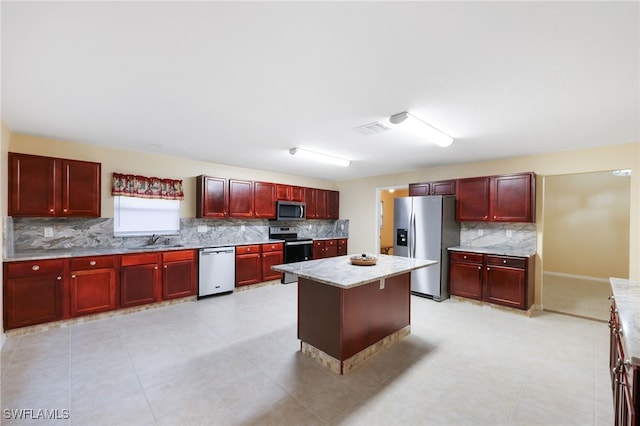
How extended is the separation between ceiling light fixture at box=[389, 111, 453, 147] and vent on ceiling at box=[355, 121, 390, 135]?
21 cm

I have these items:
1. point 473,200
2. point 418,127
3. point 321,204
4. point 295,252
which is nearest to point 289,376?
point 418,127

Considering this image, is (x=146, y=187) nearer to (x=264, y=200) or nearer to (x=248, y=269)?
(x=264, y=200)

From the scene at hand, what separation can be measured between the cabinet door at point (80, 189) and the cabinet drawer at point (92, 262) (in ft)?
2.00

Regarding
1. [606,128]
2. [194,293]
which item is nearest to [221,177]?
[194,293]

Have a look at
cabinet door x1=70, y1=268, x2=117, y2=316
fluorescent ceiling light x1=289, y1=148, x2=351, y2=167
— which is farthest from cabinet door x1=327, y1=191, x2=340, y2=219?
cabinet door x1=70, y1=268, x2=117, y2=316

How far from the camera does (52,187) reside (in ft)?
11.3

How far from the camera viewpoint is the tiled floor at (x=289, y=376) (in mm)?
1903

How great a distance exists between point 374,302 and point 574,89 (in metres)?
2.41

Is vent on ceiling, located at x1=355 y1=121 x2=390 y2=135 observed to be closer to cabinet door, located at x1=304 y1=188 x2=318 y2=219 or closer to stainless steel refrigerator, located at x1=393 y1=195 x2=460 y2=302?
stainless steel refrigerator, located at x1=393 y1=195 x2=460 y2=302

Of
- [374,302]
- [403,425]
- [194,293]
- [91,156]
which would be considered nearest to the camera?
[403,425]

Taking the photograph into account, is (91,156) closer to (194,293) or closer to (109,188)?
(109,188)

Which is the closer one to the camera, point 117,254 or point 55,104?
point 55,104

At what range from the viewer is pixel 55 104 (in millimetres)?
2508

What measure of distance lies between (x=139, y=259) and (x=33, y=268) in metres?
1.03
